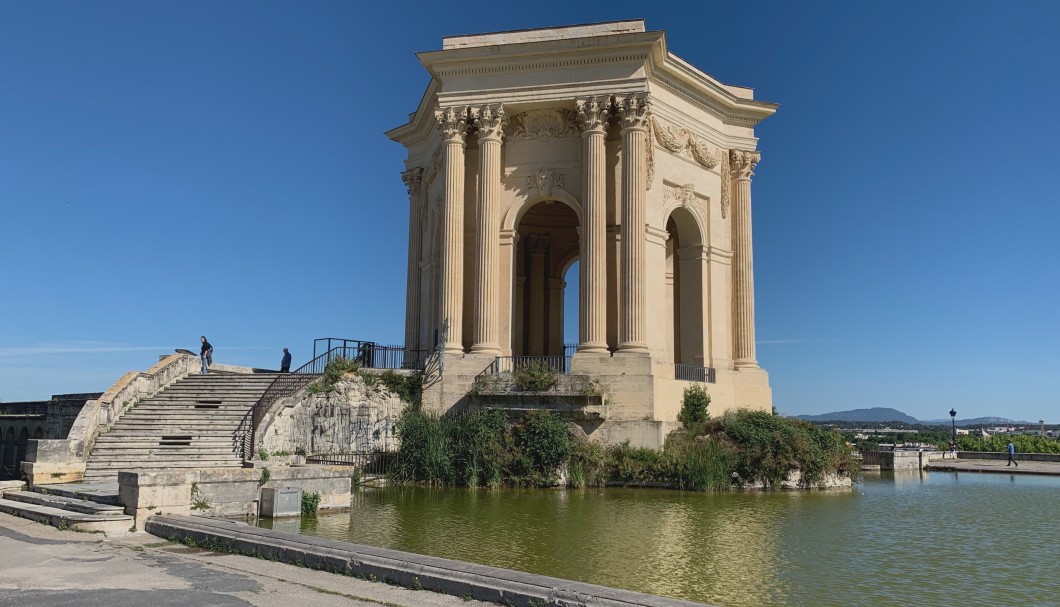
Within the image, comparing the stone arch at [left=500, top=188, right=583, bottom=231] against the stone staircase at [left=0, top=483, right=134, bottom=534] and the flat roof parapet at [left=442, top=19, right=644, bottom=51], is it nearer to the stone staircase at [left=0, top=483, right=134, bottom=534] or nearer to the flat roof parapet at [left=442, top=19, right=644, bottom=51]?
the flat roof parapet at [left=442, top=19, right=644, bottom=51]

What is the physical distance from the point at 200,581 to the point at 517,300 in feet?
91.9

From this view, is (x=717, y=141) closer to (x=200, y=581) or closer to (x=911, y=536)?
(x=911, y=536)

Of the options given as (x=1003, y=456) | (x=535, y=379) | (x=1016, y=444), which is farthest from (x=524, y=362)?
(x=1016, y=444)

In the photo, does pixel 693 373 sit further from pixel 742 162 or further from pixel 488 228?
pixel 742 162

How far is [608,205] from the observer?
26953 mm

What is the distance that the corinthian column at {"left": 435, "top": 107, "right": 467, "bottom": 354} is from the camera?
87.0 feet

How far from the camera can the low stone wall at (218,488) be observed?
43.2ft

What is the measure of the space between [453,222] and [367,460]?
27.1ft

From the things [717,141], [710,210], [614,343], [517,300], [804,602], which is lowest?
[804,602]

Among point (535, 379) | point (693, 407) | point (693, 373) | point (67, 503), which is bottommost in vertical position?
point (67, 503)

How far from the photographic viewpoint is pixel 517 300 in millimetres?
36812

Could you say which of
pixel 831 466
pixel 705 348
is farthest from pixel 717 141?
pixel 831 466

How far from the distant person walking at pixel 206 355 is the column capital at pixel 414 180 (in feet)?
34.5

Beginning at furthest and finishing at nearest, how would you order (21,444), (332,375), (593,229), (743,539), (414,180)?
(414,180) < (21,444) < (593,229) < (332,375) < (743,539)
